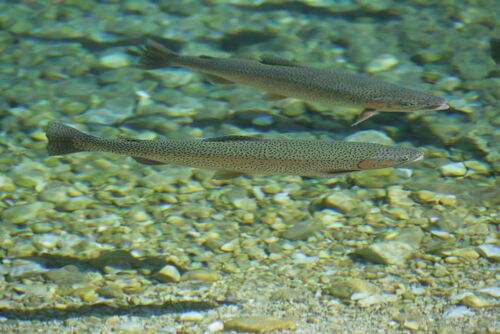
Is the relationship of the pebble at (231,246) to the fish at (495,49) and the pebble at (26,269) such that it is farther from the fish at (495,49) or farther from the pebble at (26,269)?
the fish at (495,49)

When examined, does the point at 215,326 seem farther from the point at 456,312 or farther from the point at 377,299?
the point at 456,312

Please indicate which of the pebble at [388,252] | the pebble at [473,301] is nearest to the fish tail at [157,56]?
the pebble at [388,252]

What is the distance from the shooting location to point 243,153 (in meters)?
4.17

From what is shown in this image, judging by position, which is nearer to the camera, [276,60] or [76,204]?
[76,204]

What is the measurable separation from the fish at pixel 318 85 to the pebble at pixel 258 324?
2744 mm

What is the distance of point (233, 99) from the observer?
22.6ft

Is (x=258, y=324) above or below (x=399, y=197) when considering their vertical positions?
above

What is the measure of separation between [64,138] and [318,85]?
8.35 ft

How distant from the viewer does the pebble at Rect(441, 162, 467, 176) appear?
5.48 metres

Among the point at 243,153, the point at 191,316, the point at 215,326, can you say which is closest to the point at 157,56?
the point at 243,153

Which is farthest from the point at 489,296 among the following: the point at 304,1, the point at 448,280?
the point at 304,1

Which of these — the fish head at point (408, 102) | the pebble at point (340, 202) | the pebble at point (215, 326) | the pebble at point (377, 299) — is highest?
the fish head at point (408, 102)

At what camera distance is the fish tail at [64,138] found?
4234mm

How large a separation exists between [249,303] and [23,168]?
301 centimetres
